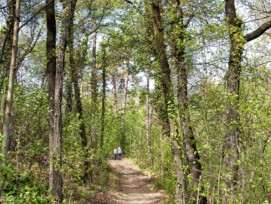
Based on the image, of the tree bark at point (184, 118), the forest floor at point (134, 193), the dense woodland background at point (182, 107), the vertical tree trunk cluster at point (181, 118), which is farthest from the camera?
the forest floor at point (134, 193)

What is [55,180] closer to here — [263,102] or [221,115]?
[221,115]

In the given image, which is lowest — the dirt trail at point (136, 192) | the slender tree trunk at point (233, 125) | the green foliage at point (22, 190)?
the dirt trail at point (136, 192)

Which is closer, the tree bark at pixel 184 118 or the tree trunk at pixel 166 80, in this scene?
the tree bark at pixel 184 118

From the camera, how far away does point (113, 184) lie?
15930 mm

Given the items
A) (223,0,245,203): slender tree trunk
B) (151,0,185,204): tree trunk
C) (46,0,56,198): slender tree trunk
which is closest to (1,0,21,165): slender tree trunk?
(223,0,245,203): slender tree trunk

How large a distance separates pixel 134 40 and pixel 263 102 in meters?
8.35

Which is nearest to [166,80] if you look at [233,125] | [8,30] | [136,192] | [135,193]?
[233,125]

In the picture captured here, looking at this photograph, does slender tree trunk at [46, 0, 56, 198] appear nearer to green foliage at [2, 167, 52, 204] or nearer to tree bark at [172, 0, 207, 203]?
green foliage at [2, 167, 52, 204]

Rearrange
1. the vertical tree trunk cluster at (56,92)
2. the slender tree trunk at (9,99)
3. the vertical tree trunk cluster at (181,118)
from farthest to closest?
the vertical tree trunk cluster at (181,118) → the vertical tree trunk cluster at (56,92) → the slender tree trunk at (9,99)

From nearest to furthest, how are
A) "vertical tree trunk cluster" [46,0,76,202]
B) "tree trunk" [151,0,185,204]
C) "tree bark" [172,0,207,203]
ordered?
1. "vertical tree trunk cluster" [46,0,76,202]
2. "tree bark" [172,0,207,203]
3. "tree trunk" [151,0,185,204]

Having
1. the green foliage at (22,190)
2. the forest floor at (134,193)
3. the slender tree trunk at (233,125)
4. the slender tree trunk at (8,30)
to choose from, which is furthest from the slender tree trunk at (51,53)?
the forest floor at (134,193)

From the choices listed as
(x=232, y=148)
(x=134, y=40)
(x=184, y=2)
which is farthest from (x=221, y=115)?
(x=134, y=40)

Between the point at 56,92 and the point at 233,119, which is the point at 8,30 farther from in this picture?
the point at 233,119

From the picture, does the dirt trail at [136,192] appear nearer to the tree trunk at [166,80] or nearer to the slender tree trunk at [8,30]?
the tree trunk at [166,80]
